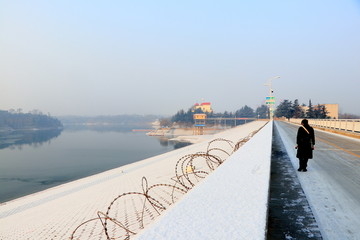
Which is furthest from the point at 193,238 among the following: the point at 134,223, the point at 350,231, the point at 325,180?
the point at 134,223

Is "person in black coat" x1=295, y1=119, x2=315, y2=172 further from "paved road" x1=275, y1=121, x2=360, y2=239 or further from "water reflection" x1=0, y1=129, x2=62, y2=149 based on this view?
"water reflection" x1=0, y1=129, x2=62, y2=149

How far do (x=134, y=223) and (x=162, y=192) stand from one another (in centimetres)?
328

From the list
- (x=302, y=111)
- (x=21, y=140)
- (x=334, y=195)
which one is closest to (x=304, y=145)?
(x=334, y=195)

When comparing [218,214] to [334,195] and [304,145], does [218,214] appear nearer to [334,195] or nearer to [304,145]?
[334,195]

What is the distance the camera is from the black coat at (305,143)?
7.32 metres

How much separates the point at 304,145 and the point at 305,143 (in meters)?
0.12

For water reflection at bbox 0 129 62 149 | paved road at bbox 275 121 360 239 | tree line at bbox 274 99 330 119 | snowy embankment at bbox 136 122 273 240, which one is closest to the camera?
snowy embankment at bbox 136 122 273 240

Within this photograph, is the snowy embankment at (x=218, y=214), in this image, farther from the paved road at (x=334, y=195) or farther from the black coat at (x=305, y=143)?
the black coat at (x=305, y=143)

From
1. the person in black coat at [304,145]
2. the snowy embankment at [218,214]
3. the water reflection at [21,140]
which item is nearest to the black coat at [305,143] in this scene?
the person in black coat at [304,145]

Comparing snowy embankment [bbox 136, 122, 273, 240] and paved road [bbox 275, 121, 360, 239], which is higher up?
snowy embankment [bbox 136, 122, 273, 240]

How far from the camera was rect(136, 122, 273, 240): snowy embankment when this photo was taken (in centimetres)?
199

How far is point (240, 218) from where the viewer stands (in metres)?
2.37

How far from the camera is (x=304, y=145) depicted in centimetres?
737

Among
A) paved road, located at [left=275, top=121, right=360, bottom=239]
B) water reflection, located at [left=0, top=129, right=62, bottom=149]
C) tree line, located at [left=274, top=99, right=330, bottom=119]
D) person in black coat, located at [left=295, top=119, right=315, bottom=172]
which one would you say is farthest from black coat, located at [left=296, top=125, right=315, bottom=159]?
tree line, located at [left=274, top=99, right=330, bottom=119]
